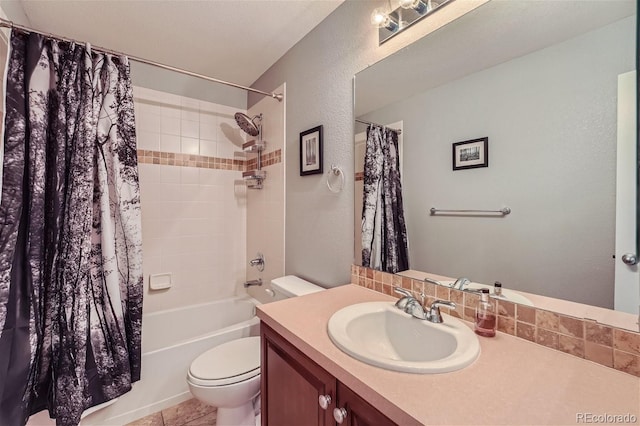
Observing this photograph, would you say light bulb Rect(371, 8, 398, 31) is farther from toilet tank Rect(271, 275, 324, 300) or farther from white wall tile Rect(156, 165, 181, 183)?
white wall tile Rect(156, 165, 181, 183)

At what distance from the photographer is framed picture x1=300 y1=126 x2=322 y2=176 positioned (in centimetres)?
156

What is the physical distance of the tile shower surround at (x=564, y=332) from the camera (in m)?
0.64

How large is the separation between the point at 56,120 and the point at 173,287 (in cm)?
140

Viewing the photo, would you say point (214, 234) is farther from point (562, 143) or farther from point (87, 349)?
point (562, 143)

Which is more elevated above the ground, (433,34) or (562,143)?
(433,34)

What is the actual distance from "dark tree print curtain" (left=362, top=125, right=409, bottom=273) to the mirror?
0.05 meters

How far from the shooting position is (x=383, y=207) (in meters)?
1.25

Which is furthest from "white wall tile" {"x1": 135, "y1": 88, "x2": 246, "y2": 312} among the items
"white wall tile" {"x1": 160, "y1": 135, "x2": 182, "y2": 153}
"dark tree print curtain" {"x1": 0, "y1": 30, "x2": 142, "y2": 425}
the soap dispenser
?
the soap dispenser

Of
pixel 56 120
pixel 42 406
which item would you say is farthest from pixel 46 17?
pixel 42 406

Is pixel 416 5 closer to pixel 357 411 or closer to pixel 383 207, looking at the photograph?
pixel 383 207

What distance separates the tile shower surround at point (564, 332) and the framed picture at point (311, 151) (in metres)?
0.94

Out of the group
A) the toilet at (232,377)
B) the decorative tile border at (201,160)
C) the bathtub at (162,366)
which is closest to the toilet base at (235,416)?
the toilet at (232,377)

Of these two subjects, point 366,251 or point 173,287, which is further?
point 173,287

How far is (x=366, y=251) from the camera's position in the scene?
1313 mm
